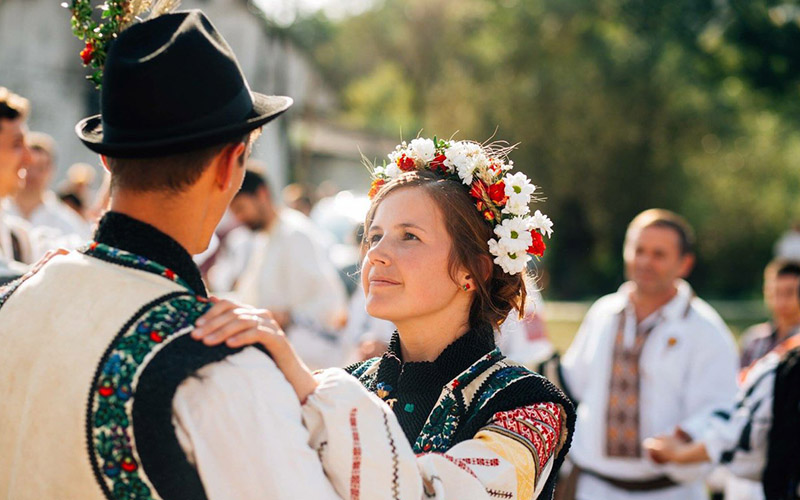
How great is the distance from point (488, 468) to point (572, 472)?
3159mm

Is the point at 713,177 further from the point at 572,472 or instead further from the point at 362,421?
the point at 362,421

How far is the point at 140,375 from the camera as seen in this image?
1.76 meters

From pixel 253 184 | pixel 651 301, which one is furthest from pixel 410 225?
pixel 253 184

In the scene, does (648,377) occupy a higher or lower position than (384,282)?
lower

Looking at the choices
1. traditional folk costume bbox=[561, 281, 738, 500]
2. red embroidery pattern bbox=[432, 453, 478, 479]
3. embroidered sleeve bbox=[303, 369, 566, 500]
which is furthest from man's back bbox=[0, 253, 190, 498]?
traditional folk costume bbox=[561, 281, 738, 500]

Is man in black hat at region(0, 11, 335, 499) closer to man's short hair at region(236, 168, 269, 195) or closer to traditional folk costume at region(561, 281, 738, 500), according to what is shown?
traditional folk costume at region(561, 281, 738, 500)

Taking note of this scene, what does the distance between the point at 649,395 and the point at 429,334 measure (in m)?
2.66

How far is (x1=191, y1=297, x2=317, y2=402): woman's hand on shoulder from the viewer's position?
5.95 feet

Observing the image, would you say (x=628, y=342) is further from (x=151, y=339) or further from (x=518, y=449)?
(x=151, y=339)

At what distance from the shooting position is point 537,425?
2500 millimetres

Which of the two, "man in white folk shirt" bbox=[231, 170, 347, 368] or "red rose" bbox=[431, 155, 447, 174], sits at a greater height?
"red rose" bbox=[431, 155, 447, 174]

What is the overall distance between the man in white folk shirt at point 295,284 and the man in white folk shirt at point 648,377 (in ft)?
7.10

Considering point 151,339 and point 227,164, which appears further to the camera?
point 227,164

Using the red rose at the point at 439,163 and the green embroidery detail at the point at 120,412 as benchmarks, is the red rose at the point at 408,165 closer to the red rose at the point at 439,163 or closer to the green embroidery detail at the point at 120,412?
the red rose at the point at 439,163
